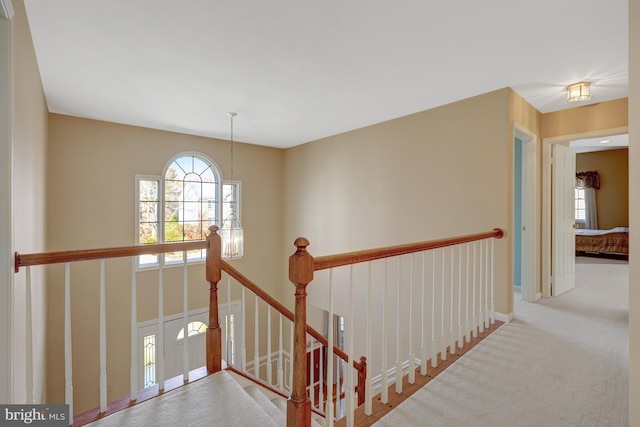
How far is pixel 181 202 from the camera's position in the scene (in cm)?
484

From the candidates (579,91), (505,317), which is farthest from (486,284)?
(579,91)

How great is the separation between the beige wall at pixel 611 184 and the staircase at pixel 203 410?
385 inches

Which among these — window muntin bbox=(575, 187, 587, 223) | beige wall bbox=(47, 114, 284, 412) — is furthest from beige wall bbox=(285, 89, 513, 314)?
window muntin bbox=(575, 187, 587, 223)

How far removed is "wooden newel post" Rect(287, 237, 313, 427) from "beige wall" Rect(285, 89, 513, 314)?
→ 245 centimetres

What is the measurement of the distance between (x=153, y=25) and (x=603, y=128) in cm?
434

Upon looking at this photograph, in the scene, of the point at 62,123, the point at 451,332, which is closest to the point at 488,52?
the point at 451,332

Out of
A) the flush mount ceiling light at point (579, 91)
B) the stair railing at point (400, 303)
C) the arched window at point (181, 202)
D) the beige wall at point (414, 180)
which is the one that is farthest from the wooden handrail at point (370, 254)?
the arched window at point (181, 202)

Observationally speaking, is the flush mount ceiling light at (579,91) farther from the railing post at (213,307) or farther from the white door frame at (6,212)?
the white door frame at (6,212)

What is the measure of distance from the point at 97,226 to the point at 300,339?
13.1ft

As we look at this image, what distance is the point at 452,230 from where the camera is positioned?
3.40m

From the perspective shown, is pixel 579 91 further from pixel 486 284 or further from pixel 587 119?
pixel 486 284

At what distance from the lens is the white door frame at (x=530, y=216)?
3443 mm

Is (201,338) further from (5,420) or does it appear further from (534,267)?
(534,267)

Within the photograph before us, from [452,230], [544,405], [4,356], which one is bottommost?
[544,405]
